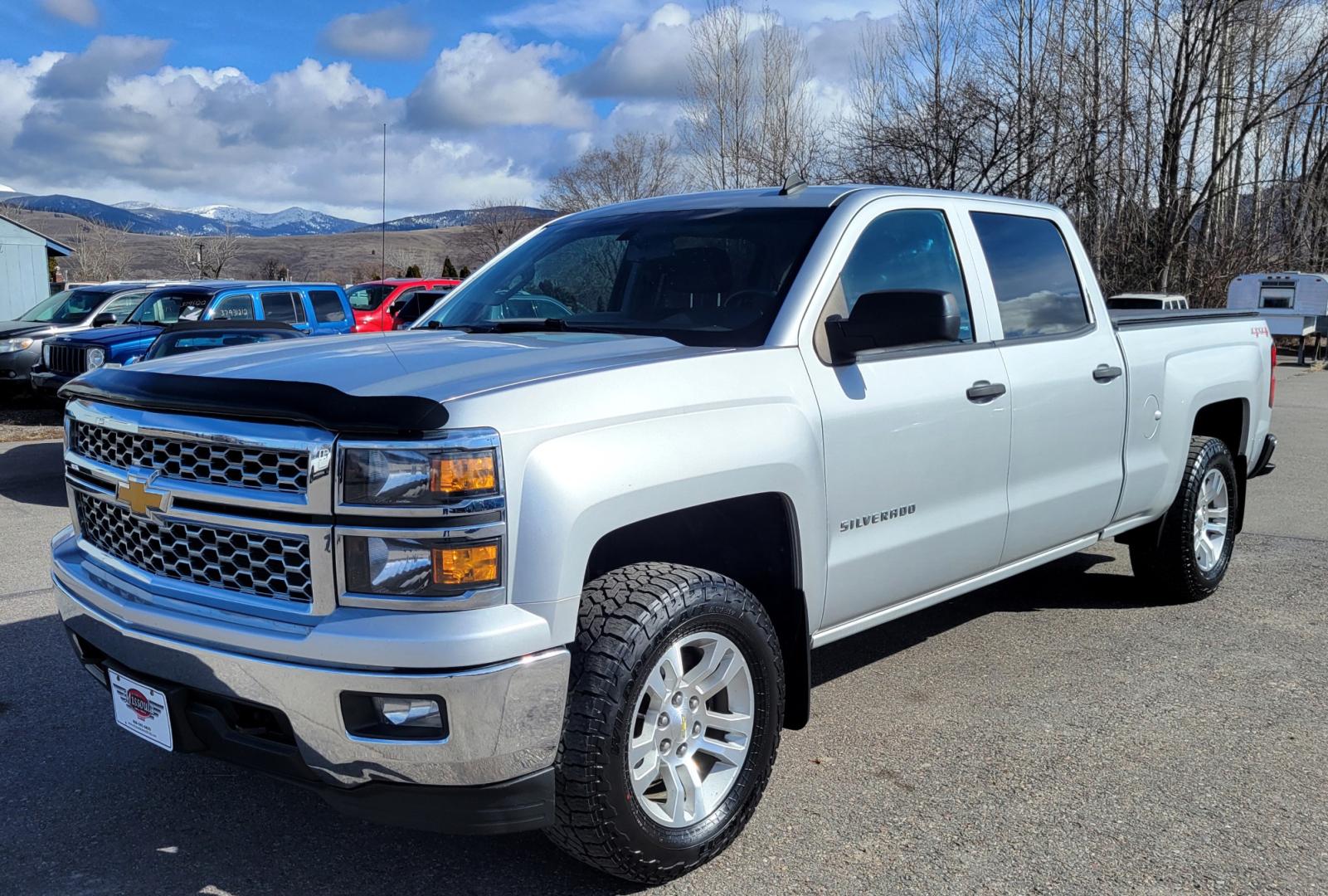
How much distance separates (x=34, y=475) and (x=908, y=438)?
8943 millimetres

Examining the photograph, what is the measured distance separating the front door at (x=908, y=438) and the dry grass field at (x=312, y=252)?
308 ft

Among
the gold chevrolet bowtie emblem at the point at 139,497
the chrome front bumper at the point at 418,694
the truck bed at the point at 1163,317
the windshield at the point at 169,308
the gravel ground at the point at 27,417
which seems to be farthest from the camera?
the windshield at the point at 169,308

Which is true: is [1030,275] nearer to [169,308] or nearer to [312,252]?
[169,308]

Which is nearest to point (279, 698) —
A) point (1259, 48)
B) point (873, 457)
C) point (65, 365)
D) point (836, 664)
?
point (873, 457)

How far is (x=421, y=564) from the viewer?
8.24 ft

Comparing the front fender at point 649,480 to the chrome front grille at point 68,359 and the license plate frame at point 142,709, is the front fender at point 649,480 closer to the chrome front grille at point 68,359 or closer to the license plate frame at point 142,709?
the license plate frame at point 142,709

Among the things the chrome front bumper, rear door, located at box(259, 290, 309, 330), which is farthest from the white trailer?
the chrome front bumper

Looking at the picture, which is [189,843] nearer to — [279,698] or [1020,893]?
[279,698]

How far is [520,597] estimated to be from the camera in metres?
2.57

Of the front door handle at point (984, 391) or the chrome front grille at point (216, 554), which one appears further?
the front door handle at point (984, 391)

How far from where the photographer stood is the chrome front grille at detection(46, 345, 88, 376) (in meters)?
11.6

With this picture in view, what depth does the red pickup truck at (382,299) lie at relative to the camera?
61.4ft

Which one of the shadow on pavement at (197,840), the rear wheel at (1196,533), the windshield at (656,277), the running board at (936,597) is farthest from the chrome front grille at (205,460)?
the rear wheel at (1196,533)

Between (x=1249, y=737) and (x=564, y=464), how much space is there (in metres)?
2.90
